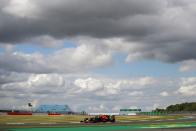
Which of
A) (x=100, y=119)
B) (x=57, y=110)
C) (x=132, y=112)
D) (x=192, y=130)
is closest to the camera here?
(x=192, y=130)

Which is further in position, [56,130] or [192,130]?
[56,130]

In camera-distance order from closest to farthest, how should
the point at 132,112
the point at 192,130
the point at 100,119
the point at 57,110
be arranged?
the point at 192,130 < the point at 100,119 < the point at 132,112 < the point at 57,110

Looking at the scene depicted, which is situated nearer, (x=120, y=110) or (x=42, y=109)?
(x=120, y=110)

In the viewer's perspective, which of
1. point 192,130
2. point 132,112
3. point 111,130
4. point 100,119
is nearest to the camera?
point 192,130

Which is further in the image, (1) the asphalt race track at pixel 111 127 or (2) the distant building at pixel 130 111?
(2) the distant building at pixel 130 111

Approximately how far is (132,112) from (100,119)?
76.3 metres

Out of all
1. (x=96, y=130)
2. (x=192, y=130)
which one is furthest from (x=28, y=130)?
(x=192, y=130)

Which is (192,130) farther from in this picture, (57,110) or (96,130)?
(57,110)

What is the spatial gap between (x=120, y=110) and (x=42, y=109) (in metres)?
59.5

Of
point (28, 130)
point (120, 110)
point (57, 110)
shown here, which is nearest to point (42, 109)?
point (57, 110)

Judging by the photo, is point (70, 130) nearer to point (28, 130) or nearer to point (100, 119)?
point (28, 130)

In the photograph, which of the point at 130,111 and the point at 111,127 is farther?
the point at 130,111

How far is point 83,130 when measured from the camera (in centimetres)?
5072

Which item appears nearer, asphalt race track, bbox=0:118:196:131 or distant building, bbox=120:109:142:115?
asphalt race track, bbox=0:118:196:131
